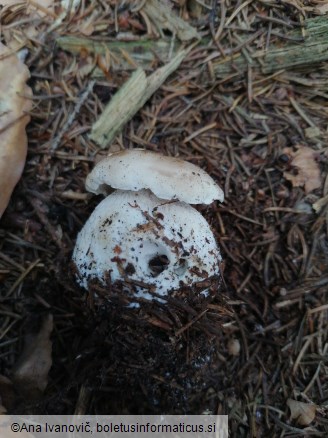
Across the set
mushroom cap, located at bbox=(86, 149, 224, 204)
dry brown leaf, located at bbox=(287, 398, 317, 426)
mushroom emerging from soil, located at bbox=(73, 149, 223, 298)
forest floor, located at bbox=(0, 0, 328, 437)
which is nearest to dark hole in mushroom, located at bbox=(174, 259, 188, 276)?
mushroom emerging from soil, located at bbox=(73, 149, 223, 298)

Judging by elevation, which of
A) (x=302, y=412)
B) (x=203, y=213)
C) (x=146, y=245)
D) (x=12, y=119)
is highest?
(x=12, y=119)

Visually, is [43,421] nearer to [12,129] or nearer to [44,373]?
[44,373]

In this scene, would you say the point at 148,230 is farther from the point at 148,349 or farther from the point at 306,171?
the point at 306,171

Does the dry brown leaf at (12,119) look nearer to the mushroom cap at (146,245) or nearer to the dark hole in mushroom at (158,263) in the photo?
the mushroom cap at (146,245)

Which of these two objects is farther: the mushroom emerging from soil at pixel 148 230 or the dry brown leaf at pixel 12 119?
the dry brown leaf at pixel 12 119

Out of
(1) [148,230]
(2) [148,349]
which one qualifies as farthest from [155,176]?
(2) [148,349]

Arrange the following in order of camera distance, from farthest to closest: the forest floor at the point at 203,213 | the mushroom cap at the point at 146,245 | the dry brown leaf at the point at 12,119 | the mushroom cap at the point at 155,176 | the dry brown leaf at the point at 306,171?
the dry brown leaf at the point at 306,171 < the dry brown leaf at the point at 12,119 < the forest floor at the point at 203,213 < the mushroom cap at the point at 146,245 < the mushroom cap at the point at 155,176

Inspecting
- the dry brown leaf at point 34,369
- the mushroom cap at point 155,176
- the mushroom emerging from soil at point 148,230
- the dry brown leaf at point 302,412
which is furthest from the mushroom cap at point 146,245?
the dry brown leaf at point 302,412
